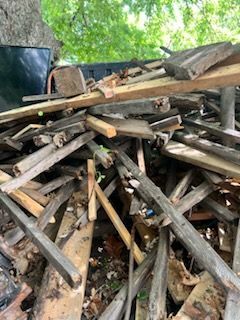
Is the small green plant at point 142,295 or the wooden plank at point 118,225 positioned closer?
the small green plant at point 142,295

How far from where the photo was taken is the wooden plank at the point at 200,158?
2.40 m

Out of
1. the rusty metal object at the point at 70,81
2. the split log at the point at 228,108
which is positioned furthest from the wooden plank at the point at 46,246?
the split log at the point at 228,108

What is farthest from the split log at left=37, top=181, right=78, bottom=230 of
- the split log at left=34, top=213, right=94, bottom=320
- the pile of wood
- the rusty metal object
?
the rusty metal object

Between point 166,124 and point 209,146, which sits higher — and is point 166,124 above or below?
above

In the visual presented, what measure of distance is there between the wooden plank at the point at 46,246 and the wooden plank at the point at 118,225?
607 mm

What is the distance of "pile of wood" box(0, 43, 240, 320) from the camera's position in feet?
6.33

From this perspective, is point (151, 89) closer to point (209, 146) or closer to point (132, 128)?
point (132, 128)

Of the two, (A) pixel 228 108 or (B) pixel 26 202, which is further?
(A) pixel 228 108

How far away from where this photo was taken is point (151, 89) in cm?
217

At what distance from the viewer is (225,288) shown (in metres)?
1.75

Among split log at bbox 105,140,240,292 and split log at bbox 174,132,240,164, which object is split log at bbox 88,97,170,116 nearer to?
split log at bbox 105,140,240,292

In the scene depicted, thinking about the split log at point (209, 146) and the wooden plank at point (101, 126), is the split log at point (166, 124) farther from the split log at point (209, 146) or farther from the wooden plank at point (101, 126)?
the wooden plank at point (101, 126)

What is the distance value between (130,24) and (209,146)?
6.30 meters

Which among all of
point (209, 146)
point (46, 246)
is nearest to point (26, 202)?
point (46, 246)
